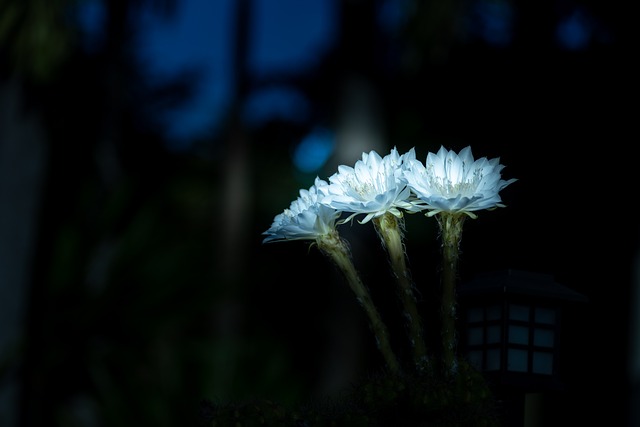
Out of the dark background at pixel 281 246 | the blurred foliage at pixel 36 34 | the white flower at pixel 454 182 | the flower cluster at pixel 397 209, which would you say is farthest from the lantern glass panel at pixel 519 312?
the blurred foliage at pixel 36 34

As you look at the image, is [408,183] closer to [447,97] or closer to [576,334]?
[576,334]

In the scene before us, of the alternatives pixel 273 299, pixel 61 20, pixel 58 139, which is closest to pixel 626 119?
pixel 61 20

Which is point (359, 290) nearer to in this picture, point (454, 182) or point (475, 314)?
point (454, 182)

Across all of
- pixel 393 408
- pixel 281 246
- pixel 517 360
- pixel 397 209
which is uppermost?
pixel 281 246

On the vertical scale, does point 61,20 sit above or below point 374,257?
above

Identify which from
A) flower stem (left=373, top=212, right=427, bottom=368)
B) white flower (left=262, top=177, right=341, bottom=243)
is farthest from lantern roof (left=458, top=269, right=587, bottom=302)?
white flower (left=262, top=177, right=341, bottom=243)

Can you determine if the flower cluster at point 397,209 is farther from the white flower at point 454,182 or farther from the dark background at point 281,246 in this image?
the dark background at point 281,246

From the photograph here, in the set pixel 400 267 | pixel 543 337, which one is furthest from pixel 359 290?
pixel 543 337
